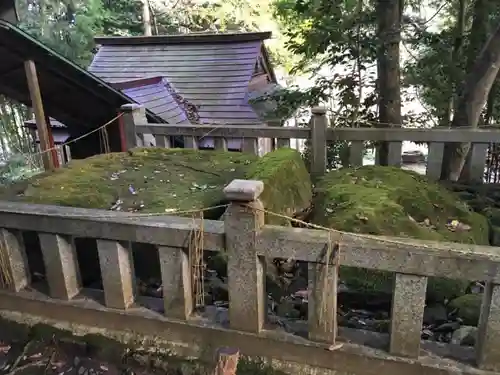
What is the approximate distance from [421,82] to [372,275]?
512 cm

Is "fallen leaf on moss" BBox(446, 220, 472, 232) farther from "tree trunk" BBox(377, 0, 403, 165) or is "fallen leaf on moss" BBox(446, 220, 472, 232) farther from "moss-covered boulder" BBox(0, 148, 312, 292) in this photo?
"tree trunk" BBox(377, 0, 403, 165)

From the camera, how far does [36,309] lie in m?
3.09

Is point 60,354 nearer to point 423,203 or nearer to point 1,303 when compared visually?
point 1,303

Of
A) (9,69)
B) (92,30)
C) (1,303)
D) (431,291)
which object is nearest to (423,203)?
(431,291)

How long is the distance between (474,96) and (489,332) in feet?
13.7

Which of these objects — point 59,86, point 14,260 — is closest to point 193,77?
point 59,86

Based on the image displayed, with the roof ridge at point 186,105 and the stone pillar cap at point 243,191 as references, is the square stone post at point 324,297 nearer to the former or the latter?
the stone pillar cap at point 243,191

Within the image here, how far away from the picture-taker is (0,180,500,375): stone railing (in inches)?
90.3

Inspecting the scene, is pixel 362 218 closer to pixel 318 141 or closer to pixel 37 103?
pixel 318 141

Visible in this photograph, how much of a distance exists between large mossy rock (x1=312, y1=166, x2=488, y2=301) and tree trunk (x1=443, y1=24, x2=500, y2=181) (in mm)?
1094

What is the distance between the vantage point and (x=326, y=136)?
5.23m

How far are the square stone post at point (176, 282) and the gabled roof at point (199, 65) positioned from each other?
28.6ft

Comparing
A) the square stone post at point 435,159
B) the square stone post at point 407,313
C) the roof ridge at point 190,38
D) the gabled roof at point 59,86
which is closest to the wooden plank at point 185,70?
the roof ridge at point 190,38

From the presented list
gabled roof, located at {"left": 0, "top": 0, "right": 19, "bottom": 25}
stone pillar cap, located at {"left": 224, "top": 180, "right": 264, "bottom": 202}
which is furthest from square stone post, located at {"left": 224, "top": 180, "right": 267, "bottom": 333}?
gabled roof, located at {"left": 0, "top": 0, "right": 19, "bottom": 25}
